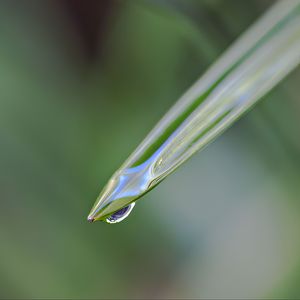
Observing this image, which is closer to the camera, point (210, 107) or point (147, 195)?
point (210, 107)

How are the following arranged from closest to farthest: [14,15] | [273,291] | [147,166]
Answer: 1. [147,166]
2. [273,291]
3. [14,15]

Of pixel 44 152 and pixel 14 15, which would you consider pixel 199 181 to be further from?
pixel 14 15

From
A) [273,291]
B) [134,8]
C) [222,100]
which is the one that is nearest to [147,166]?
[222,100]

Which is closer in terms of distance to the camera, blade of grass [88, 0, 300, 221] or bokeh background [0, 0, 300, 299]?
blade of grass [88, 0, 300, 221]
